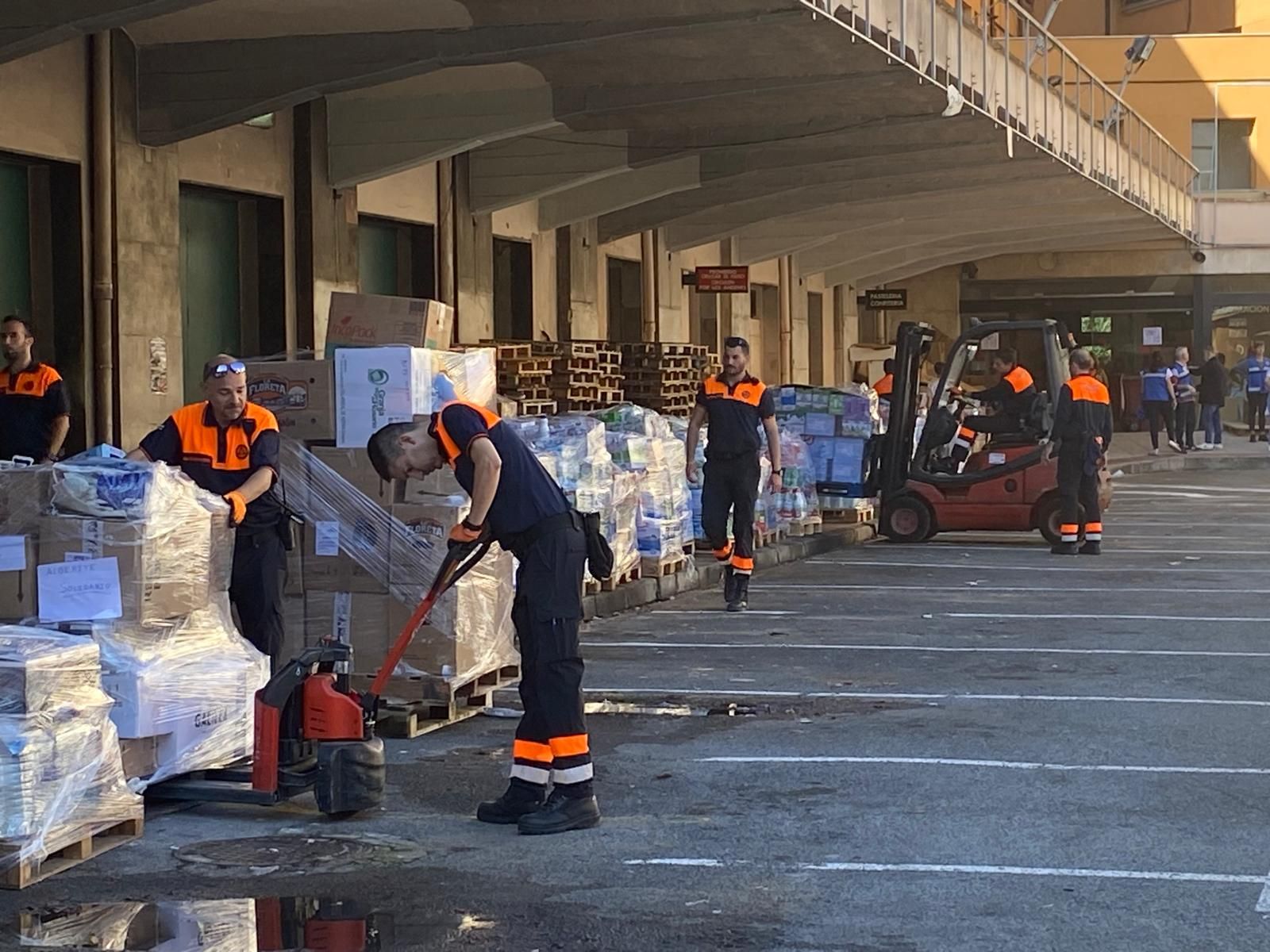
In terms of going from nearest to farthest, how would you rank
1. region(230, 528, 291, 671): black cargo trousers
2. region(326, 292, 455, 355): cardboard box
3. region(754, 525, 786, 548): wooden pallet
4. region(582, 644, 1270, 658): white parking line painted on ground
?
1. region(230, 528, 291, 671): black cargo trousers
2. region(326, 292, 455, 355): cardboard box
3. region(582, 644, 1270, 658): white parking line painted on ground
4. region(754, 525, 786, 548): wooden pallet

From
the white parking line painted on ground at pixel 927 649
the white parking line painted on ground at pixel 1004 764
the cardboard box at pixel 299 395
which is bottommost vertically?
the white parking line painted on ground at pixel 1004 764

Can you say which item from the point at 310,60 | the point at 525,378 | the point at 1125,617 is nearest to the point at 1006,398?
the point at 525,378

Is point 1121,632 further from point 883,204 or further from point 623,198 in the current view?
point 883,204

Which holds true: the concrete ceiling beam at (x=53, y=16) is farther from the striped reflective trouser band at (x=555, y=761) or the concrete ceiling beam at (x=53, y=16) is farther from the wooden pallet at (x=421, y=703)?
the striped reflective trouser band at (x=555, y=761)

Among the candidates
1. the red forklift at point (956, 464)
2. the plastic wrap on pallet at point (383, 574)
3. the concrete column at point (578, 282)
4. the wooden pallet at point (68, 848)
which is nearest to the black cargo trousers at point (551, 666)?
the wooden pallet at point (68, 848)

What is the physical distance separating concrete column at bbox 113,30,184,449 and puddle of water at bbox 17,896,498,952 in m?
8.78

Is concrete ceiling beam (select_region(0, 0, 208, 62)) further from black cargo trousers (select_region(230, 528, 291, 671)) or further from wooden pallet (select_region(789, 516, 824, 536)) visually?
wooden pallet (select_region(789, 516, 824, 536))

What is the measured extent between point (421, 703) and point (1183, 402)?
91.8ft

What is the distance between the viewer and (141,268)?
14.6 m

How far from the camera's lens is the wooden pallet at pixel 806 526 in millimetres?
18844

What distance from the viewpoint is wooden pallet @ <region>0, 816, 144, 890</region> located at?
6.44m

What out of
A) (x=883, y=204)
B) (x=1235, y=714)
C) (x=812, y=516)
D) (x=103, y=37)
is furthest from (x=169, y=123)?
(x=883, y=204)

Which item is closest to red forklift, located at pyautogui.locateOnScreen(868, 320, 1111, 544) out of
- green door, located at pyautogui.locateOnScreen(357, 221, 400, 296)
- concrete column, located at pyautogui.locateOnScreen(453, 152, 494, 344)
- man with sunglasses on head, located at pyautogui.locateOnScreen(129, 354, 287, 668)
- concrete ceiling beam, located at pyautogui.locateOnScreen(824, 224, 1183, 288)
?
concrete column, located at pyautogui.locateOnScreen(453, 152, 494, 344)

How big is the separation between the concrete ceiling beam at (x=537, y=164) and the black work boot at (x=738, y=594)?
747 cm
